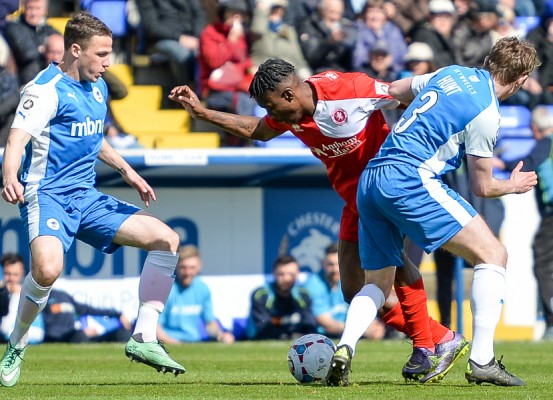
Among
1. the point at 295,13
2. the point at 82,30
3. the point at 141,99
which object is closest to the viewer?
the point at 82,30

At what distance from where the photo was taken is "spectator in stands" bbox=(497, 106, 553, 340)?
14547 millimetres

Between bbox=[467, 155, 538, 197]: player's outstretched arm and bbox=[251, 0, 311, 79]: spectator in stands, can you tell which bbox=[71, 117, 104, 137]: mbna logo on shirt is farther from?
bbox=[251, 0, 311, 79]: spectator in stands

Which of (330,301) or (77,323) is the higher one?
(330,301)

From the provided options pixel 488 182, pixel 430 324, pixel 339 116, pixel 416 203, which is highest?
pixel 339 116

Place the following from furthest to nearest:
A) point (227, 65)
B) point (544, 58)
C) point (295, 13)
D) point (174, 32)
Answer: point (544, 58) < point (295, 13) < point (174, 32) < point (227, 65)

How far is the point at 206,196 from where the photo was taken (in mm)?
14320

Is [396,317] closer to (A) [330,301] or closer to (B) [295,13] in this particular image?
(A) [330,301]

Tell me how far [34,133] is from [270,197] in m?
7.01

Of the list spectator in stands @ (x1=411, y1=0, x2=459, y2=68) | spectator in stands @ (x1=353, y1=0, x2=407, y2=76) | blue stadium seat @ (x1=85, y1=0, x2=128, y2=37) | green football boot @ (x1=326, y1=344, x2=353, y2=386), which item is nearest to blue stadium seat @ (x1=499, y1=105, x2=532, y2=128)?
spectator in stands @ (x1=411, y1=0, x2=459, y2=68)

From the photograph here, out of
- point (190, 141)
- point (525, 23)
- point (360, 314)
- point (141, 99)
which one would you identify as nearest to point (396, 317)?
point (360, 314)

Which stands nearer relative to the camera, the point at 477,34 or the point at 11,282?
the point at 11,282

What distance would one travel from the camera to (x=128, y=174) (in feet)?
27.3

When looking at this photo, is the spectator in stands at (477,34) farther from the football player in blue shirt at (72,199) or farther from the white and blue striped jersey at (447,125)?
the white and blue striped jersey at (447,125)

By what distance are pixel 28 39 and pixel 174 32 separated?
215 centimetres
